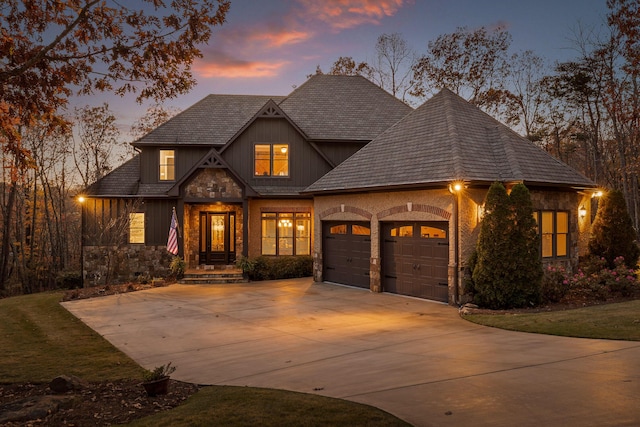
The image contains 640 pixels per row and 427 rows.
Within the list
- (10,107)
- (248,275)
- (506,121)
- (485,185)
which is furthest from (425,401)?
(506,121)

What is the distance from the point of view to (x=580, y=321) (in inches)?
427

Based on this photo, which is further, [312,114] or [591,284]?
[312,114]

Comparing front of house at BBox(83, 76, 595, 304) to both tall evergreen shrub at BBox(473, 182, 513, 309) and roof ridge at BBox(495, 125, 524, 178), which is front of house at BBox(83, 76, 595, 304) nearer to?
roof ridge at BBox(495, 125, 524, 178)

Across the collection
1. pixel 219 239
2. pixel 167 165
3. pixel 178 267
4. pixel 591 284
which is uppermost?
pixel 167 165

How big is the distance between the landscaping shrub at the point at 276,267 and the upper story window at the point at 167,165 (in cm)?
602

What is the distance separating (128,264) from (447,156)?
15.2m

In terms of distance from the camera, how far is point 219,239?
2350 cm

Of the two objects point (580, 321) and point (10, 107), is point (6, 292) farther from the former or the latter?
point (580, 321)

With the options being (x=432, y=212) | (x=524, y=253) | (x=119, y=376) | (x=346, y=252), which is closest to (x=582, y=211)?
(x=524, y=253)

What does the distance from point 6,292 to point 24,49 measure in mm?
26605

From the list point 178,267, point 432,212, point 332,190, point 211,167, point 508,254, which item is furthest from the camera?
point 211,167

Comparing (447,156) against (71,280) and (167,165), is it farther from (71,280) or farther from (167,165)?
(71,280)

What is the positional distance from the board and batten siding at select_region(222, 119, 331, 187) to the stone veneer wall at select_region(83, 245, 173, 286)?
5.10 meters

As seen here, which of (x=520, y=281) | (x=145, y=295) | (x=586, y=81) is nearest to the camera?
(x=520, y=281)
